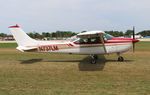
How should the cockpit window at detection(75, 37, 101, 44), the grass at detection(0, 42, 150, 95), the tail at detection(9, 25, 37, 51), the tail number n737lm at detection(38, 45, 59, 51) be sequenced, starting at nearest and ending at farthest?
the grass at detection(0, 42, 150, 95) → the cockpit window at detection(75, 37, 101, 44) → the tail number n737lm at detection(38, 45, 59, 51) → the tail at detection(9, 25, 37, 51)

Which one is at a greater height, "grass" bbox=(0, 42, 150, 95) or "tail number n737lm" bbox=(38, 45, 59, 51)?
"tail number n737lm" bbox=(38, 45, 59, 51)

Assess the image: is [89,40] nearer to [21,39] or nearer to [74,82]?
[21,39]

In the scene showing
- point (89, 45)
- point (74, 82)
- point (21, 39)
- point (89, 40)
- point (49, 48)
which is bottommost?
point (74, 82)

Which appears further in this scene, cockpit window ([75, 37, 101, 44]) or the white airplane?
cockpit window ([75, 37, 101, 44])

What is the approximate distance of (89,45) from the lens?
1725 centimetres

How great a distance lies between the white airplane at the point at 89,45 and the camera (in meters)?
16.9

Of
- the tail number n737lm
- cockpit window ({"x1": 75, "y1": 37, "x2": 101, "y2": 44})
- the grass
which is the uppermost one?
cockpit window ({"x1": 75, "y1": 37, "x2": 101, "y2": 44})

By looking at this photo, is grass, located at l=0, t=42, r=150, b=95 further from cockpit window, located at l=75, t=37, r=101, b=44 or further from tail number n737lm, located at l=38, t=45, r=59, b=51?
tail number n737lm, located at l=38, t=45, r=59, b=51

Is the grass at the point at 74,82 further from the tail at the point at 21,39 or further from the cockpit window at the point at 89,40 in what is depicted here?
the tail at the point at 21,39

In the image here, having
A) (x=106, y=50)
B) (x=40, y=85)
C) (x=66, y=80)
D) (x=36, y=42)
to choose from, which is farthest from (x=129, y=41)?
(x=40, y=85)

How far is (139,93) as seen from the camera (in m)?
8.41

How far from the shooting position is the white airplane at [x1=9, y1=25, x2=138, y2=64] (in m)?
16.9

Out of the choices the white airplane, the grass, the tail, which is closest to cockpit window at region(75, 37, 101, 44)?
the white airplane

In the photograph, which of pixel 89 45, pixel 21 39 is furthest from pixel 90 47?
pixel 21 39
